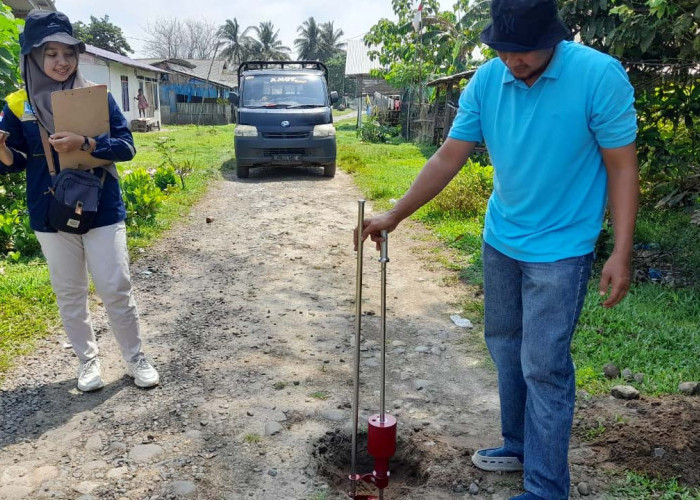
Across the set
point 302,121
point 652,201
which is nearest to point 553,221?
point 652,201

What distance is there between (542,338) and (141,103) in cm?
2850

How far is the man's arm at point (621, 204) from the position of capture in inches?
83.7

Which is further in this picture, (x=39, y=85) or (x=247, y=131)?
(x=247, y=131)

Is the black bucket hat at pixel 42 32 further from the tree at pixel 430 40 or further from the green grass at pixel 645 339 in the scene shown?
the tree at pixel 430 40

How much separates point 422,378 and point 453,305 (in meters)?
1.39

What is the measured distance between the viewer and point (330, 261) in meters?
6.46

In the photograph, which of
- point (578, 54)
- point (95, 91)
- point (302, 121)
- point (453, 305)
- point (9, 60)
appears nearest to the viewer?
point (578, 54)

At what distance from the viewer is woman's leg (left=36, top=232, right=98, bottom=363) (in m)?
3.37

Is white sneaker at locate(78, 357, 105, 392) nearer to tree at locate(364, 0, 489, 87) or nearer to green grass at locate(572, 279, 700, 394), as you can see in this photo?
green grass at locate(572, 279, 700, 394)

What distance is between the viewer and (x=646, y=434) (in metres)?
2.98

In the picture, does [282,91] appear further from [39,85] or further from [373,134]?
[39,85]

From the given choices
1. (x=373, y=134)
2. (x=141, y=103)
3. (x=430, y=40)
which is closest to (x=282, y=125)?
(x=373, y=134)

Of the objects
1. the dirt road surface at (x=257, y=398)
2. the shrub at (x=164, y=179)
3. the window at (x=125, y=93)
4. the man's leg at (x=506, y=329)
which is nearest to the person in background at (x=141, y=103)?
the window at (x=125, y=93)

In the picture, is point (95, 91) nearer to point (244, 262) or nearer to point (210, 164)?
point (244, 262)
